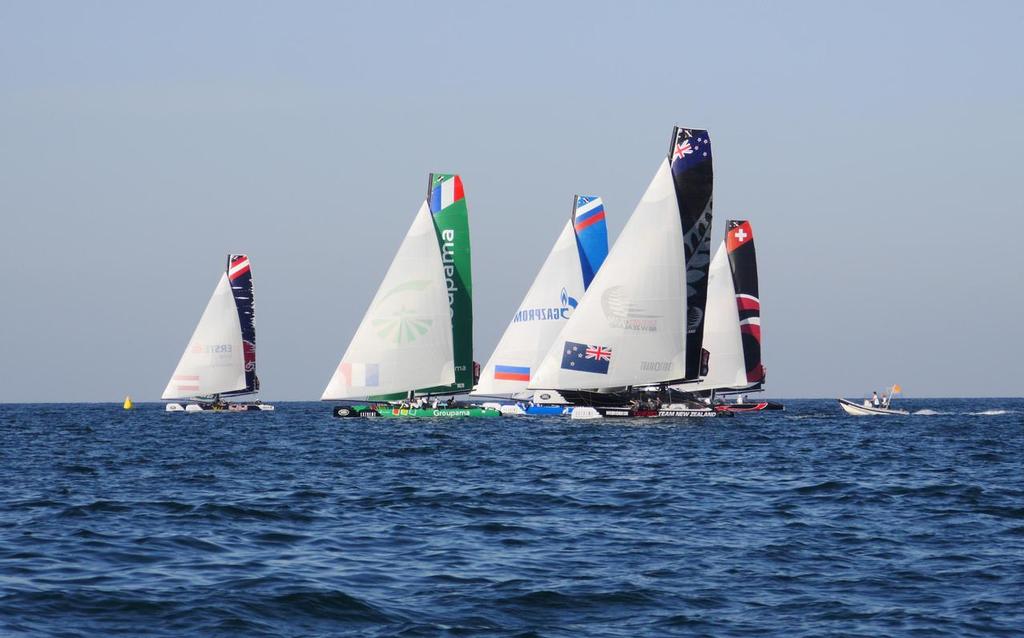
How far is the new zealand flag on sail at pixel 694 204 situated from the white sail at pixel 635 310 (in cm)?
93

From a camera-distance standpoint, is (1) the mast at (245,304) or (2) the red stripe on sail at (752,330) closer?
(2) the red stripe on sail at (752,330)

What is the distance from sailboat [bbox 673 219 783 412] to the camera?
8200cm

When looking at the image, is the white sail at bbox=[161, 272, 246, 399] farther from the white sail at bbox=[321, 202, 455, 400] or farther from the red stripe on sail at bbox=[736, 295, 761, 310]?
the red stripe on sail at bbox=[736, 295, 761, 310]

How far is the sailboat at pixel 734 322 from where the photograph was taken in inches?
3228

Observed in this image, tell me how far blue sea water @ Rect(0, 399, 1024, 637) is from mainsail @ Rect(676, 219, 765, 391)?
144 feet

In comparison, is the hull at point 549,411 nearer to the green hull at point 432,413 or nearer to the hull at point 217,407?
the green hull at point 432,413

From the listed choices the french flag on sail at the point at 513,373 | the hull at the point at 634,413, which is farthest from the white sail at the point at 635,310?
the french flag on sail at the point at 513,373

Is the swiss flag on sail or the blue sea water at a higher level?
the swiss flag on sail

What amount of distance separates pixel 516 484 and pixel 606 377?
33.8m

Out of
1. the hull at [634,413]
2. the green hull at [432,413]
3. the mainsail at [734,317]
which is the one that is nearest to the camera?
the hull at [634,413]

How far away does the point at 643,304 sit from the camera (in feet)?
203

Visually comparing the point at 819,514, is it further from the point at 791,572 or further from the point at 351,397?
the point at 351,397

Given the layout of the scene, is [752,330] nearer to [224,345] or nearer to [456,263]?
[456,263]

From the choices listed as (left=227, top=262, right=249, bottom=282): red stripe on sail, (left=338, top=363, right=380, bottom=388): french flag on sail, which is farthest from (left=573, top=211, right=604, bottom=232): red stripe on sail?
(left=227, top=262, right=249, bottom=282): red stripe on sail
